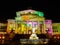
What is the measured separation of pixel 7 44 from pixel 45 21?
2806 mm

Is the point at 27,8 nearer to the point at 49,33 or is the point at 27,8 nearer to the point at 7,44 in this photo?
the point at 49,33

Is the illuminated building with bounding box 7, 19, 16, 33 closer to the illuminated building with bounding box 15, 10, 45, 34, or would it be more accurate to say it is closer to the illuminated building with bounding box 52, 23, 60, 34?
the illuminated building with bounding box 15, 10, 45, 34

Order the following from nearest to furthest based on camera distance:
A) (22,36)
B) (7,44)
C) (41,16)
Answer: (7,44) < (22,36) < (41,16)

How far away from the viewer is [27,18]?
10422mm

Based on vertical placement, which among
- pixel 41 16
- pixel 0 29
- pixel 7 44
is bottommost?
pixel 7 44

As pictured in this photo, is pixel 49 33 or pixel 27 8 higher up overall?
pixel 27 8

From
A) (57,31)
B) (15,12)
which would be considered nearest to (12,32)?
(15,12)

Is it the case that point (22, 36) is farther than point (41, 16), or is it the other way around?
point (41, 16)

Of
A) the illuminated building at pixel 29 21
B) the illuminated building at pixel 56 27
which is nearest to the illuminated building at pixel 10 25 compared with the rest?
the illuminated building at pixel 29 21

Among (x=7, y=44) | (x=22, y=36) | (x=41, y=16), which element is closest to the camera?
(x=7, y=44)

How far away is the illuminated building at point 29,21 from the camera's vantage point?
34.0 feet

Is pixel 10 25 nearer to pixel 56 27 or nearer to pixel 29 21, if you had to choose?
pixel 29 21

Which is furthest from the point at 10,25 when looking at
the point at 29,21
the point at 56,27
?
the point at 56,27

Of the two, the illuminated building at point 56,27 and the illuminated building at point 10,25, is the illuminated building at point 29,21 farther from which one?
the illuminated building at point 56,27
